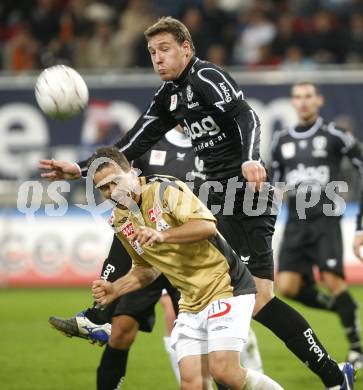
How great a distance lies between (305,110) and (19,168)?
563 centimetres

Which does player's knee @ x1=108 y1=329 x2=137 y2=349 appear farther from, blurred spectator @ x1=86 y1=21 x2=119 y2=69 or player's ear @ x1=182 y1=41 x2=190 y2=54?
blurred spectator @ x1=86 y1=21 x2=119 y2=69

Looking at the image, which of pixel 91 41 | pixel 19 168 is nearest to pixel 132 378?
pixel 19 168

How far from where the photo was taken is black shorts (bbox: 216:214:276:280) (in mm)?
5980

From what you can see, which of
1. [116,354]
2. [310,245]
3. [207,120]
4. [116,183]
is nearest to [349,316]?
[310,245]

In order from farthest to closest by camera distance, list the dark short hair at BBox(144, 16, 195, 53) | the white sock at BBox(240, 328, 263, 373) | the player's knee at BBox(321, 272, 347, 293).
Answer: the player's knee at BBox(321, 272, 347, 293), the white sock at BBox(240, 328, 263, 373), the dark short hair at BBox(144, 16, 195, 53)

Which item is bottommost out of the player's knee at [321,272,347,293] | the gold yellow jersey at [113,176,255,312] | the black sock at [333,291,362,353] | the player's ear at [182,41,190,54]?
the black sock at [333,291,362,353]

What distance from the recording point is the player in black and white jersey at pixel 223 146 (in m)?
5.69

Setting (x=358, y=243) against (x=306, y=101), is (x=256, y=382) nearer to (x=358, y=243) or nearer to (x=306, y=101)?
(x=358, y=243)

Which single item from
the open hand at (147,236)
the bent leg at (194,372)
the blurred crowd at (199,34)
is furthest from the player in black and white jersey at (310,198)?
the blurred crowd at (199,34)

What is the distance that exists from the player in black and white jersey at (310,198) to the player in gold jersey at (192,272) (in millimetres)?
3291

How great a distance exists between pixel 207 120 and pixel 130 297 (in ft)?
4.16

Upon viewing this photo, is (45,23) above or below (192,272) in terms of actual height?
above

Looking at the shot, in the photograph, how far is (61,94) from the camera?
6086 mm

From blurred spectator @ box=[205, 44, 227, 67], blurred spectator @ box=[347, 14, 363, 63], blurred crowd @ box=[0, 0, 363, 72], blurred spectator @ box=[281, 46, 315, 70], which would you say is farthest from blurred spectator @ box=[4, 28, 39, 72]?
blurred spectator @ box=[347, 14, 363, 63]
